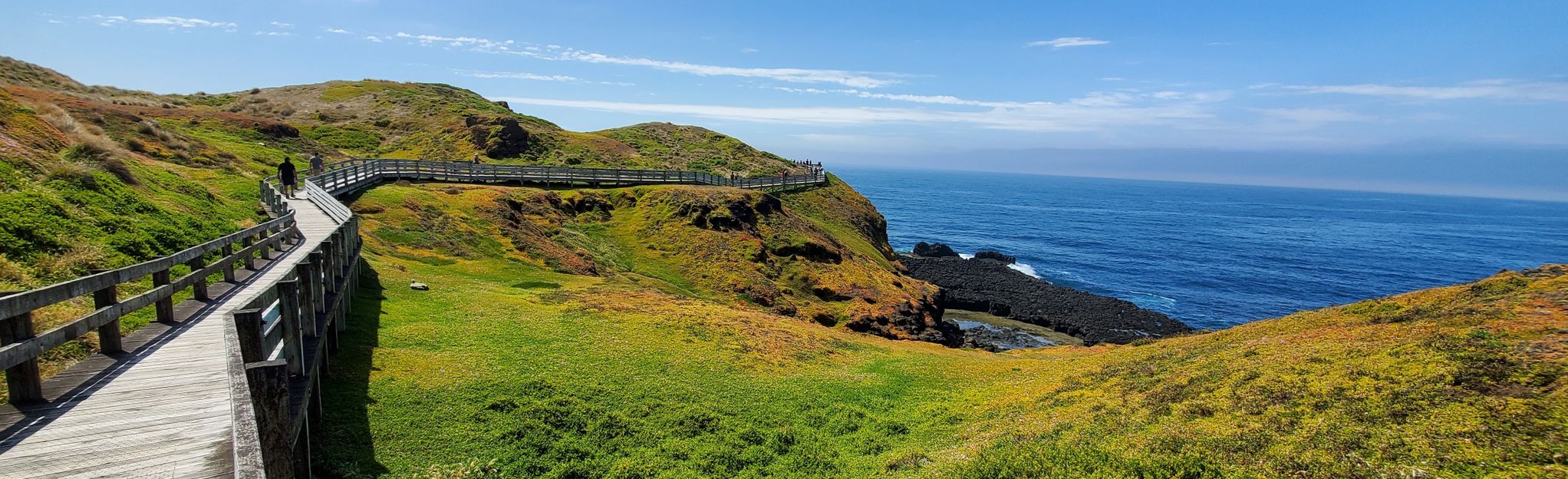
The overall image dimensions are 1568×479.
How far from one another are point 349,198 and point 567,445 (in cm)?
3153

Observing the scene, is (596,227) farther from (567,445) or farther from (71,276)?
(567,445)

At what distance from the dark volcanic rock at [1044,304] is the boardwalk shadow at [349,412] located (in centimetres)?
4161

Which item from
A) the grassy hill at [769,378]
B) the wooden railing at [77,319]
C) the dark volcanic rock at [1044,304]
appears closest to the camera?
the wooden railing at [77,319]

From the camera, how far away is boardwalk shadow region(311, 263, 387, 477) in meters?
9.72

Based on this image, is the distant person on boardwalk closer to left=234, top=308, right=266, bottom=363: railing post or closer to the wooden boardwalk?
the wooden boardwalk

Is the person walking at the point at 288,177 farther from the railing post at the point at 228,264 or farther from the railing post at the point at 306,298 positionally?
the railing post at the point at 306,298

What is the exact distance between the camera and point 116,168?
22969mm

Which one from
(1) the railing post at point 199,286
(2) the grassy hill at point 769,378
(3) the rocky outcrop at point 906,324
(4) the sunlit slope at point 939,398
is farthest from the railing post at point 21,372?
(3) the rocky outcrop at point 906,324

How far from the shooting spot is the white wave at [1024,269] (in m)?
80.5

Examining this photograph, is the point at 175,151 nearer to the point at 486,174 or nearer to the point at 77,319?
the point at 486,174

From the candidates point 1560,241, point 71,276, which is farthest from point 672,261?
point 1560,241

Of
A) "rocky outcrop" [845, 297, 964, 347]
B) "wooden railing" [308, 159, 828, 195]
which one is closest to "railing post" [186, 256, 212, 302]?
"wooden railing" [308, 159, 828, 195]

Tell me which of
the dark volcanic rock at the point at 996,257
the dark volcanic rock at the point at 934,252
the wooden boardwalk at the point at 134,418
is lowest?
the dark volcanic rock at the point at 996,257

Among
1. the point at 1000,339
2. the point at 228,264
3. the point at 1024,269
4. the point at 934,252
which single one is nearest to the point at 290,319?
the point at 228,264
